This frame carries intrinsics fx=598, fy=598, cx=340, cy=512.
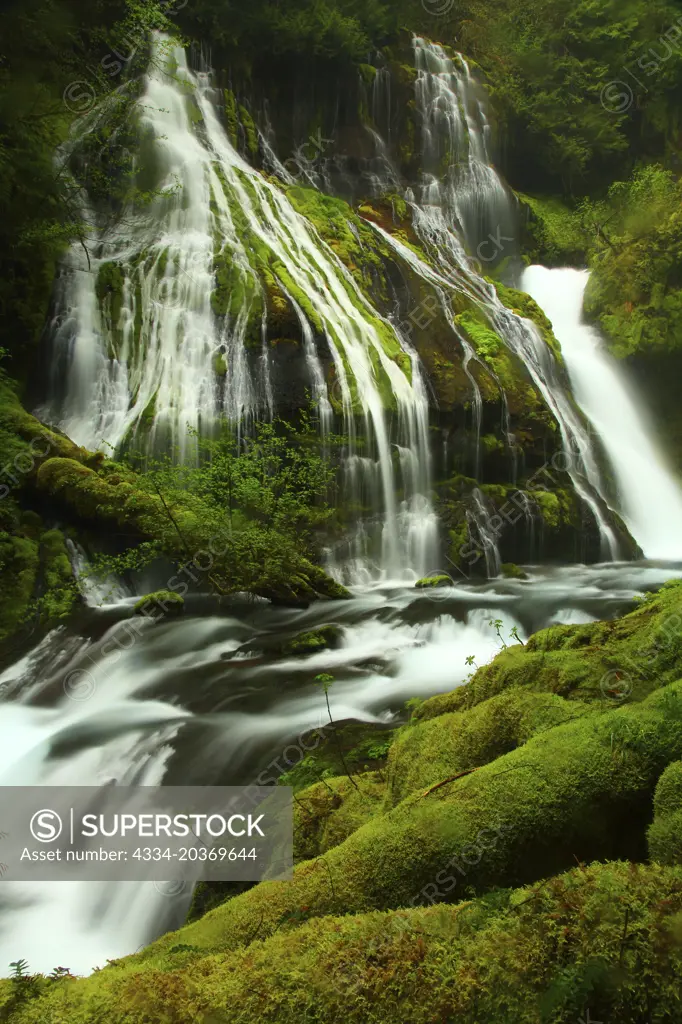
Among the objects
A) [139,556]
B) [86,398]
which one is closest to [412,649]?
[139,556]

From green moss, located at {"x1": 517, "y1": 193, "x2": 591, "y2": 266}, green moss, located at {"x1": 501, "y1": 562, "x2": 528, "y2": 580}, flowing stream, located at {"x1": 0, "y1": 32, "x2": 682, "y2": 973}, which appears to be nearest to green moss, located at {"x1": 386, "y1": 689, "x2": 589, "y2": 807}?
flowing stream, located at {"x1": 0, "y1": 32, "x2": 682, "y2": 973}

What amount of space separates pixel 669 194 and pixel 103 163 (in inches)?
666

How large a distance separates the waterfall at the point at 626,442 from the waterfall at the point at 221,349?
6.16 meters

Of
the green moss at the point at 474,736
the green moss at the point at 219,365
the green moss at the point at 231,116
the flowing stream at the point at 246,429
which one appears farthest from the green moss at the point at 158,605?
the green moss at the point at 231,116

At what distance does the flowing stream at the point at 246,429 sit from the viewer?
17.6 feet

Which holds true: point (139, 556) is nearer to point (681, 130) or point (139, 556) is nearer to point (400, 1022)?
point (400, 1022)

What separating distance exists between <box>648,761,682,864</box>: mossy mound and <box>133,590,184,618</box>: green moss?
7.84m

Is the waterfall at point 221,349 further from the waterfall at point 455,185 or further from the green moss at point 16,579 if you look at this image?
the waterfall at point 455,185

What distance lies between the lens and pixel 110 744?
5.50m

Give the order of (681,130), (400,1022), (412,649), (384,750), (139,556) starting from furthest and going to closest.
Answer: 1. (681,130)
2. (139,556)
3. (412,649)
4. (384,750)
5. (400,1022)

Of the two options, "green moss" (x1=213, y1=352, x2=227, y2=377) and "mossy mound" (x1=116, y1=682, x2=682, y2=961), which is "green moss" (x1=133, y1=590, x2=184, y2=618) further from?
"mossy mound" (x1=116, y1=682, x2=682, y2=961)

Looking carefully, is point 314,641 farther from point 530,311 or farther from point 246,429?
point 530,311

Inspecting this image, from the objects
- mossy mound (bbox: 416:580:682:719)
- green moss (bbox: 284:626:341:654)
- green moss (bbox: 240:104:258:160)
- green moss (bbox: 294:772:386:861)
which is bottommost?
green moss (bbox: 294:772:386:861)

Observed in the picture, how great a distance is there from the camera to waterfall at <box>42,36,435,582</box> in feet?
38.7
